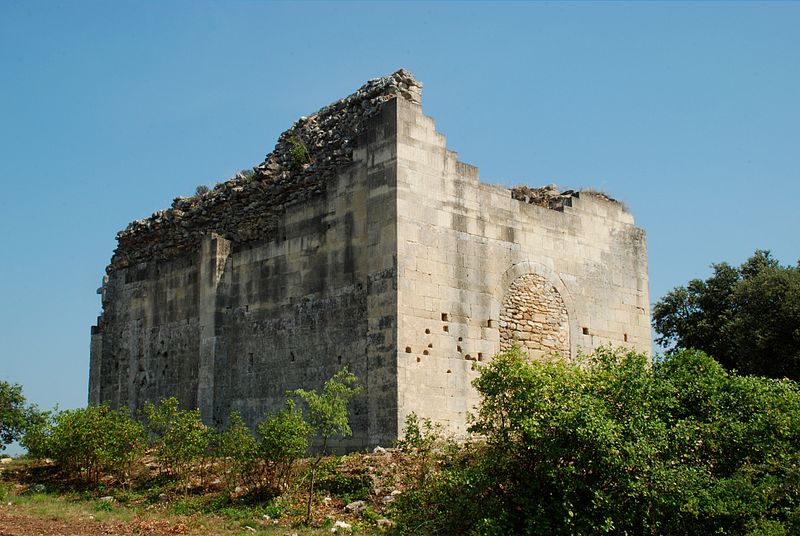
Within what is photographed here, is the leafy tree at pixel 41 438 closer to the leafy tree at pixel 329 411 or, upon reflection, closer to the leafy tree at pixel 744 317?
the leafy tree at pixel 329 411

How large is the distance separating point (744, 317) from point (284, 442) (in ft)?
47.6

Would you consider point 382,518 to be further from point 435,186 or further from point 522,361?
point 435,186

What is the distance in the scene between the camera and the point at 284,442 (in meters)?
13.4

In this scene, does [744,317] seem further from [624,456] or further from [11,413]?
[11,413]

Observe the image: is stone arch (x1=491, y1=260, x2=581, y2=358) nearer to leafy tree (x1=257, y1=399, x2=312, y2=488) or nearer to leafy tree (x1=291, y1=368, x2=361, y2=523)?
leafy tree (x1=291, y1=368, x2=361, y2=523)

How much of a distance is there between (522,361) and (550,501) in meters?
1.85

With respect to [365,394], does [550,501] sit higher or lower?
lower

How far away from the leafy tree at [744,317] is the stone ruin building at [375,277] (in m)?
4.95

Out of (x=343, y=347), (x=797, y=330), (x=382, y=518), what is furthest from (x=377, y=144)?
(x=797, y=330)

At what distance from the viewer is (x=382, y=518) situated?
1221 centimetres

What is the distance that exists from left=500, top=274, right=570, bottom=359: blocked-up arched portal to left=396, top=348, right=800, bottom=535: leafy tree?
4.10 metres

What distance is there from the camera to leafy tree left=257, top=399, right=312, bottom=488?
1341 cm

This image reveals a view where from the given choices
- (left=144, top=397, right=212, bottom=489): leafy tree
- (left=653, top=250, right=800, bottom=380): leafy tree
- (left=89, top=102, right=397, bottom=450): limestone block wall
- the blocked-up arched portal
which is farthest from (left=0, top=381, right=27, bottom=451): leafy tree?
(left=653, top=250, right=800, bottom=380): leafy tree

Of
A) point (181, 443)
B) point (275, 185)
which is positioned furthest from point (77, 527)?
point (275, 185)
